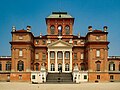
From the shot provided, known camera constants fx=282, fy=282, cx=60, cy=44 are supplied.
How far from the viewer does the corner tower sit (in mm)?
73125

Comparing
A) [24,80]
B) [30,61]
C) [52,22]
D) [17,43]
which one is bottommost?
[24,80]

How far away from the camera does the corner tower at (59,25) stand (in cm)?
7312

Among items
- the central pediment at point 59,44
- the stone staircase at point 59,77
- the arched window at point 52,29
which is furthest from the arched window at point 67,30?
the stone staircase at point 59,77

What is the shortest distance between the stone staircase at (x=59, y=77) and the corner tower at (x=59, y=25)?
41.7 feet

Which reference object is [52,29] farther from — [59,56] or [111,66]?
[111,66]

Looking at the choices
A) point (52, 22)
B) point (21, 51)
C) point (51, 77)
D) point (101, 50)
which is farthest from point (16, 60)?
point (101, 50)

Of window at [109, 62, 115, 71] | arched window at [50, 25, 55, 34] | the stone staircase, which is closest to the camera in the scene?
the stone staircase

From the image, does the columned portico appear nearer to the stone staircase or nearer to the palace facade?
the palace facade

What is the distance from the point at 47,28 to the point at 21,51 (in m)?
11.4

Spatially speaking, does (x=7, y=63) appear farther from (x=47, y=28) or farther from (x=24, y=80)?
(x=47, y=28)

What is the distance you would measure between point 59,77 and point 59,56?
31.1 feet

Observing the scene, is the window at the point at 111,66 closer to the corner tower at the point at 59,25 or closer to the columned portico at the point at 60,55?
the columned portico at the point at 60,55

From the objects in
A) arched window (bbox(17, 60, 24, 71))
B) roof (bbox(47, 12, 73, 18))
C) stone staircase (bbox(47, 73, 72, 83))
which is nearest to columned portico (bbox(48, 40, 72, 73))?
stone staircase (bbox(47, 73, 72, 83))

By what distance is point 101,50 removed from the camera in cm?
6512
